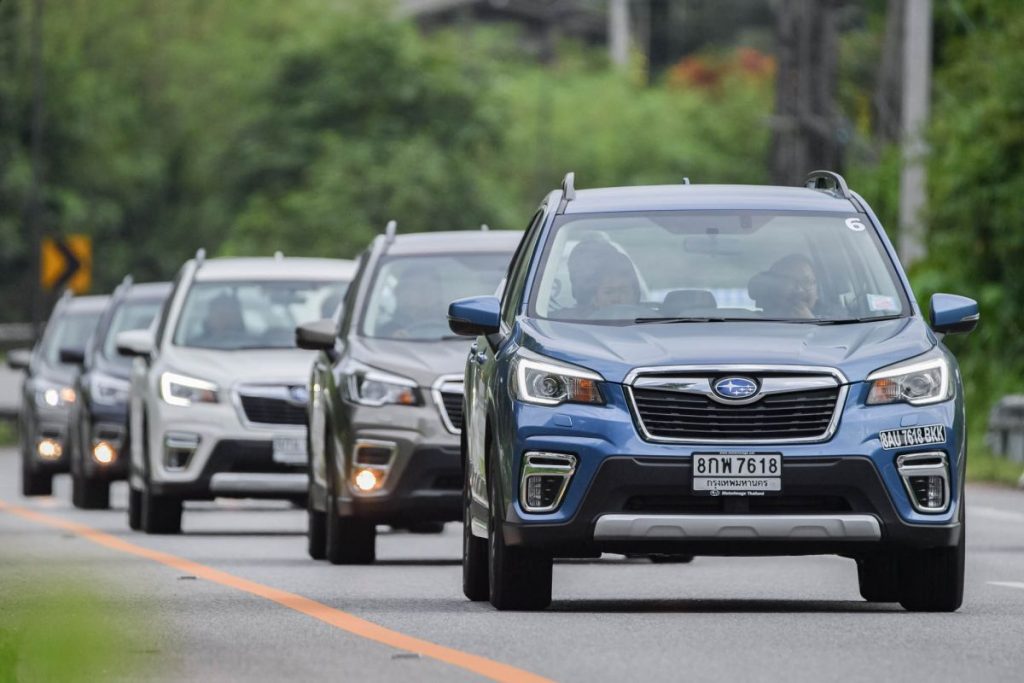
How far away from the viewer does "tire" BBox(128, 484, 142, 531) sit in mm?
20891

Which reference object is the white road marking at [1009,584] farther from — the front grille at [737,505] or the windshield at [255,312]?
the windshield at [255,312]

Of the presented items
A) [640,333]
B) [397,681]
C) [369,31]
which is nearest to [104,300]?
[640,333]

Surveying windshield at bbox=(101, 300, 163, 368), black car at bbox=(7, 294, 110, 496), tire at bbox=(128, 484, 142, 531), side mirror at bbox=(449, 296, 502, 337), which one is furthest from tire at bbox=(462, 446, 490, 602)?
black car at bbox=(7, 294, 110, 496)

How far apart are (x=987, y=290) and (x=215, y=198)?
55361 millimetres

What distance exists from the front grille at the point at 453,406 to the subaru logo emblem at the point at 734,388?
4.33m

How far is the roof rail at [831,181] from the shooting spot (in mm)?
13367

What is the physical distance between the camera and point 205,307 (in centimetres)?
2094

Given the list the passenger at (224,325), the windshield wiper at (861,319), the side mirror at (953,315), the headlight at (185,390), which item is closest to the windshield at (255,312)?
the passenger at (224,325)

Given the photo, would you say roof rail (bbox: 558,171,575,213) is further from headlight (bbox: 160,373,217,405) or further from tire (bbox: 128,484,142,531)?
tire (bbox: 128,484,142,531)

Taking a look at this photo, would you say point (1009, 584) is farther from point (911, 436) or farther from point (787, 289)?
point (911, 436)

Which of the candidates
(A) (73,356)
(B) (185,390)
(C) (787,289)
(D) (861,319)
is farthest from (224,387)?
(D) (861,319)

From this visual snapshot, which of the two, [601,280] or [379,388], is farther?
[379,388]

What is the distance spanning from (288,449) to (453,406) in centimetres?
380

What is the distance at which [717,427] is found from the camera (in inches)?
459
